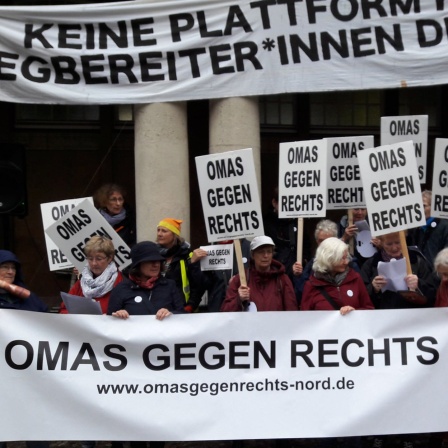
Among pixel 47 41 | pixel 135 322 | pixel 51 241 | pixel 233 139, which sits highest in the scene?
pixel 47 41

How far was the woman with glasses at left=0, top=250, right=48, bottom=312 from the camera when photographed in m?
7.55

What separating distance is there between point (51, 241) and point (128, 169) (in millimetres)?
6477

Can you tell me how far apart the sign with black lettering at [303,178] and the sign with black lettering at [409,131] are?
0.80 metres

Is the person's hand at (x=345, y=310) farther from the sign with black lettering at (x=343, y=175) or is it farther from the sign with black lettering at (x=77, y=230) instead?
the sign with black lettering at (x=343, y=175)

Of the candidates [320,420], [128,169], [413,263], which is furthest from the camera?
[128,169]

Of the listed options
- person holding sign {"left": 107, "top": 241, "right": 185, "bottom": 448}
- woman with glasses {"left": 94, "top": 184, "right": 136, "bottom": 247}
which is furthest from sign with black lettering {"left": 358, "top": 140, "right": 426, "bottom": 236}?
woman with glasses {"left": 94, "top": 184, "right": 136, "bottom": 247}

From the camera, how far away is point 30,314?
7.43 metres

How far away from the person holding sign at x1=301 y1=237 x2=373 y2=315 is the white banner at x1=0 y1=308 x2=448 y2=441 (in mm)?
224

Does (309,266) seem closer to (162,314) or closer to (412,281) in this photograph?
(412,281)

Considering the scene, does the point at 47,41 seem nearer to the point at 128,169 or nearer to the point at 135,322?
the point at 135,322

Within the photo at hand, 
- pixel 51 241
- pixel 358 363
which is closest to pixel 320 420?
pixel 358 363

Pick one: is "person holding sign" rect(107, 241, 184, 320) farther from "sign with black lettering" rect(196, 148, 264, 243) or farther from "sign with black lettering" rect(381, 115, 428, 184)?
"sign with black lettering" rect(381, 115, 428, 184)

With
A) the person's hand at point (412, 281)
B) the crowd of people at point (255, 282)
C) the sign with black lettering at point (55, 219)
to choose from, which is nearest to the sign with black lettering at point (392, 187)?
the crowd of people at point (255, 282)

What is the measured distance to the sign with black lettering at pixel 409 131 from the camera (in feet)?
31.4
